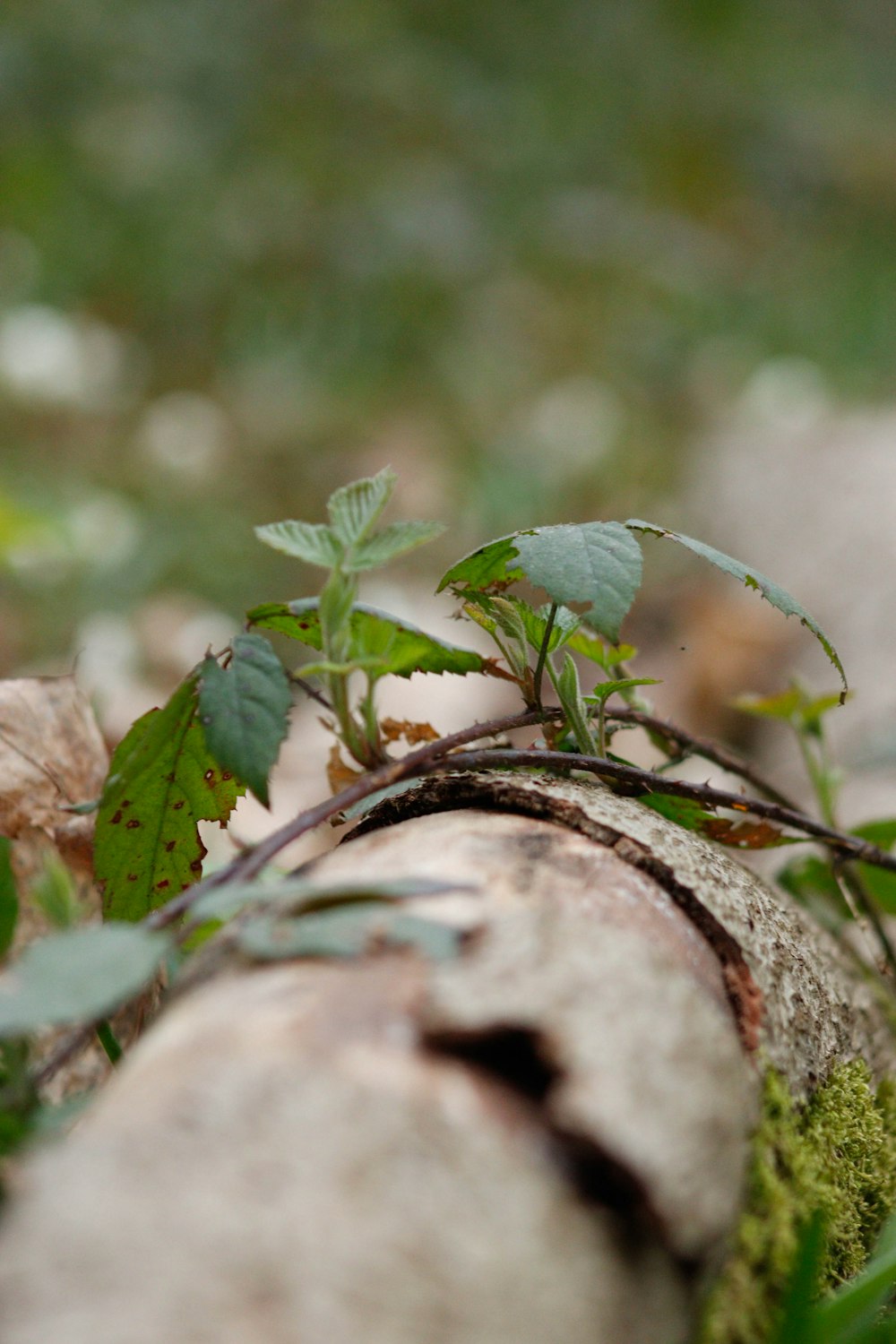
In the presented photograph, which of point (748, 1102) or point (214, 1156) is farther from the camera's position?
point (748, 1102)

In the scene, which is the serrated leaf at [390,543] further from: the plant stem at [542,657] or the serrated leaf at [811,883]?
the serrated leaf at [811,883]

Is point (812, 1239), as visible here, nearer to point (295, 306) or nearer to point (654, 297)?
point (295, 306)

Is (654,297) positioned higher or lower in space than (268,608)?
higher

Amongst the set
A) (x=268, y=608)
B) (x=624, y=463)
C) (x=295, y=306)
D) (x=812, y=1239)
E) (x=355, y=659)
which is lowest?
(x=812, y=1239)

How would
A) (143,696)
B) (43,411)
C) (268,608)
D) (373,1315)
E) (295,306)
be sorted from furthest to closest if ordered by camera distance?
1. (295,306)
2. (43,411)
3. (143,696)
4. (268,608)
5. (373,1315)

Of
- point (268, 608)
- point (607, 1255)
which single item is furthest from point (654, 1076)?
point (268, 608)

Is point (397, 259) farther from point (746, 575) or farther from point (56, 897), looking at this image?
point (56, 897)
